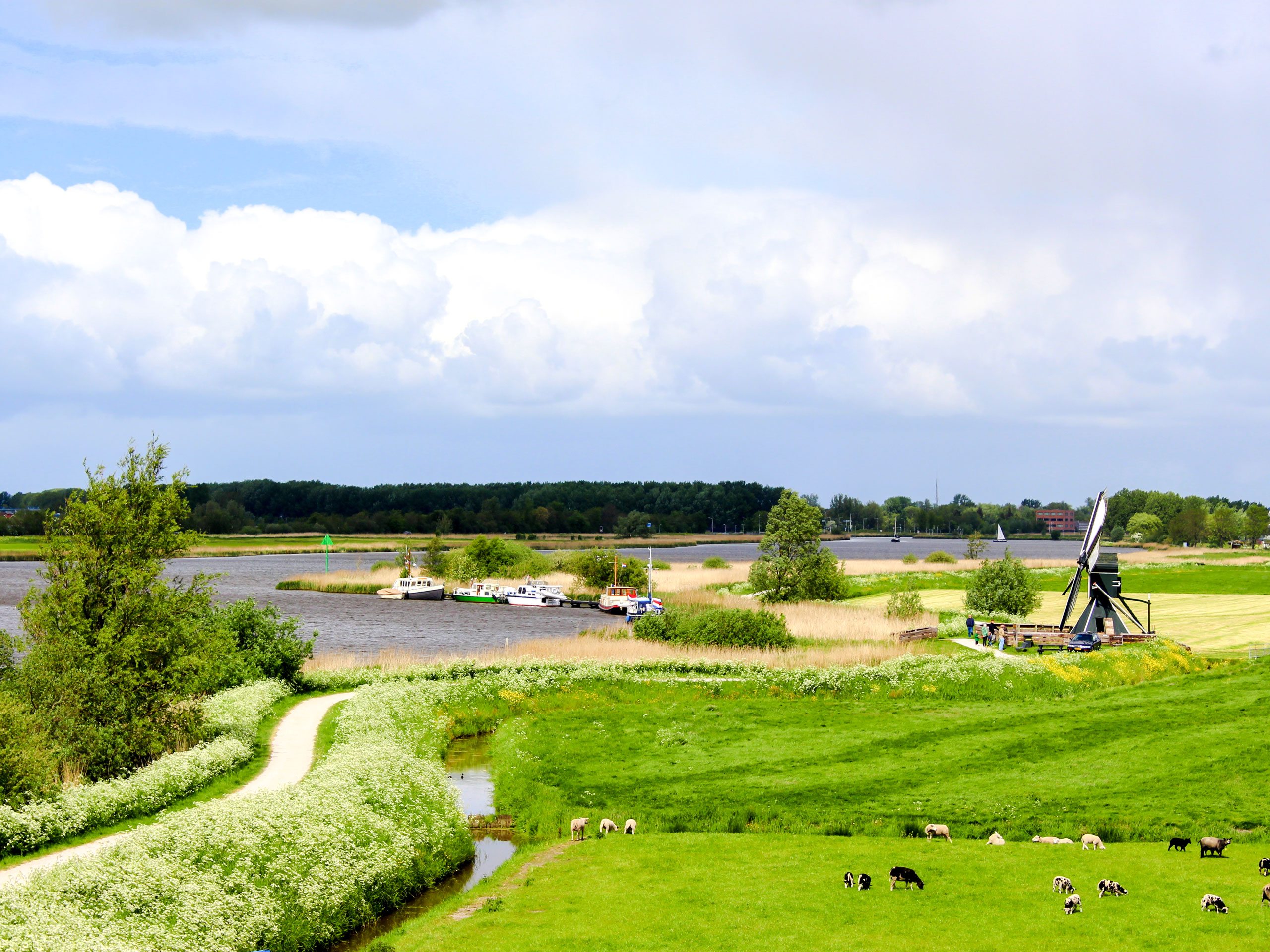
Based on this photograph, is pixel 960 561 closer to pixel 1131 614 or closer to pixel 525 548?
pixel 525 548

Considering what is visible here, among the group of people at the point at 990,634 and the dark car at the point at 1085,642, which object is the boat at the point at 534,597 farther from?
the dark car at the point at 1085,642

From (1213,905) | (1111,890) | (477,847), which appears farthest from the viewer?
(477,847)

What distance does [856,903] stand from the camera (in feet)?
61.3

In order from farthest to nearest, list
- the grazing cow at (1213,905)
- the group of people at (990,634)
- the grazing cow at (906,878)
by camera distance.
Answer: the group of people at (990,634)
the grazing cow at (906,878)
the grazing cow at (1213,905)

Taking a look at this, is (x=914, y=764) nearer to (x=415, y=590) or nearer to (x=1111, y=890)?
(x=1111, y=890)

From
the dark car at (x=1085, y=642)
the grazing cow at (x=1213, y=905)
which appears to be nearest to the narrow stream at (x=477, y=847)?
the grazing cow at (x=1213, y=905)

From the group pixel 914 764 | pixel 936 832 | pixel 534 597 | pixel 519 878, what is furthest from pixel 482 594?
pixel 519 878

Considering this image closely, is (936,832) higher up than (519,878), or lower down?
higher up

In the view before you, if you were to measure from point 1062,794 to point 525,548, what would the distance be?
363ft

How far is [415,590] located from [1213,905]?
320 feet

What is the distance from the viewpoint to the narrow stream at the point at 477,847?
20.0 meters

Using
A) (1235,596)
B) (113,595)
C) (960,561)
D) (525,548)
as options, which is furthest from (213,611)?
(960,561)

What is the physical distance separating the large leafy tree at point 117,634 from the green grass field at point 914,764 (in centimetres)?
939

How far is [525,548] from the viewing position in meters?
135
